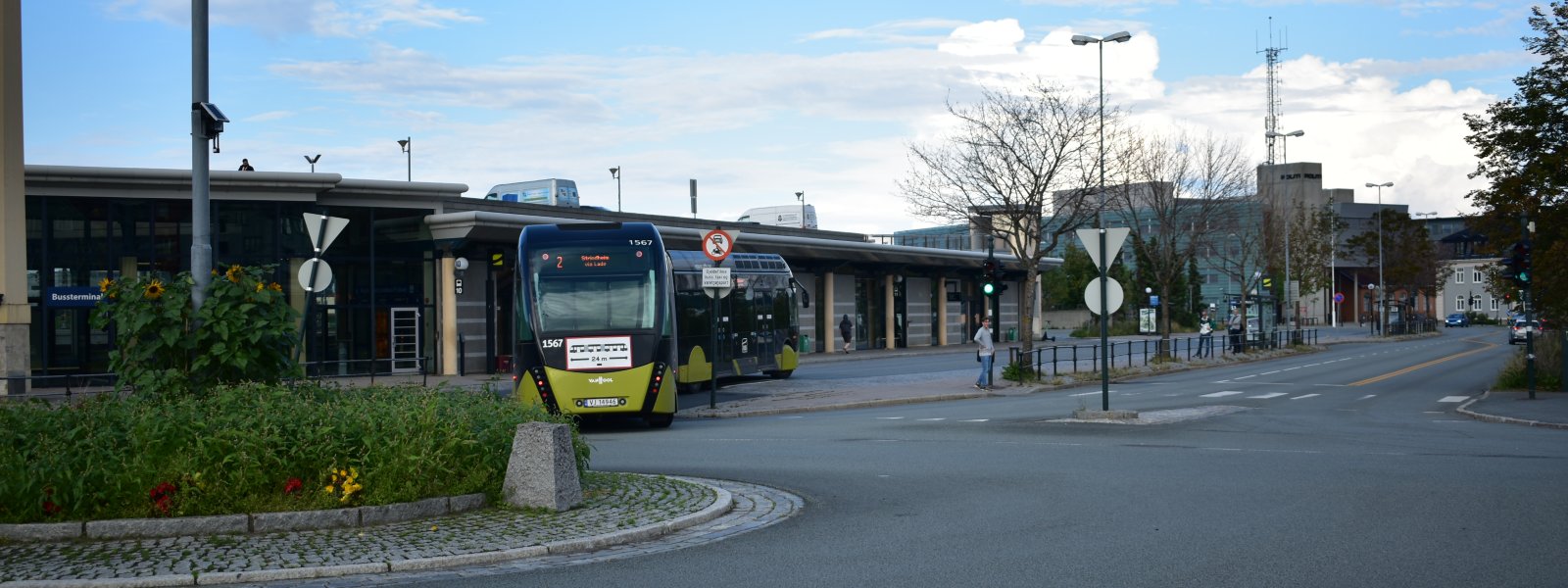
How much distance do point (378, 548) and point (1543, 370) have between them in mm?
29023

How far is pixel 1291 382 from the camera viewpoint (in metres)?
35.6

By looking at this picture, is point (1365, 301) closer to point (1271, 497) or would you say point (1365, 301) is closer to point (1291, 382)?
point (1291, 382)

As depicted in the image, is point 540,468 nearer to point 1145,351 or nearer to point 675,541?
point 675,541

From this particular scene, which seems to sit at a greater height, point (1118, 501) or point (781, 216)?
point (781, 216)

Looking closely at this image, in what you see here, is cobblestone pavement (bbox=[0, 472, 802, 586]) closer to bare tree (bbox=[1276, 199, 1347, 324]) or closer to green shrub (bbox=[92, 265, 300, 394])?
green shrub (bbox=[92, 265, 300, 394])

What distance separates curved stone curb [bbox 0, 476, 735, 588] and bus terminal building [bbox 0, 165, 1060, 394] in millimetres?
22504

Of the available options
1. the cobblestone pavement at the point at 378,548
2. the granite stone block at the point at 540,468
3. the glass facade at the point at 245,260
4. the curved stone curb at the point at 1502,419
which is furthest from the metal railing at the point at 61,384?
the curved stone curb at the point at 1502,419

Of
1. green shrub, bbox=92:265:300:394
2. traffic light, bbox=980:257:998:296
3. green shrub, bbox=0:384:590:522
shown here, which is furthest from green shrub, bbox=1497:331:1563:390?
green shrub, bbox=92:265:300:394

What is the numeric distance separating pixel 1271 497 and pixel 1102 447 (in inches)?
190

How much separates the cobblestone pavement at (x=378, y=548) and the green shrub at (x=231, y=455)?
331 millimetres

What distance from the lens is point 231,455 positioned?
30.8 feet

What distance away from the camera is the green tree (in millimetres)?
27078

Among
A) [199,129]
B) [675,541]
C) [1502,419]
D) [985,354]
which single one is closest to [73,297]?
[985,354]

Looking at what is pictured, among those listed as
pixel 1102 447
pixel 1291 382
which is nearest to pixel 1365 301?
pixel 1291 382
